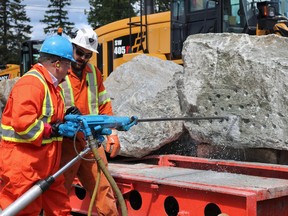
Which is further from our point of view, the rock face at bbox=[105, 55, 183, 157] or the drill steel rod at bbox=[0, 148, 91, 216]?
the rock face at bbox=[105, 55, 183, 157]

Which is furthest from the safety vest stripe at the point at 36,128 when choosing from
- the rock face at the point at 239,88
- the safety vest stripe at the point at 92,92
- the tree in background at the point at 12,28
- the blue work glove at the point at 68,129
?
the tree in background at the point at 12,28

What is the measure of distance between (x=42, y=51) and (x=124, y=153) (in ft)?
5.77

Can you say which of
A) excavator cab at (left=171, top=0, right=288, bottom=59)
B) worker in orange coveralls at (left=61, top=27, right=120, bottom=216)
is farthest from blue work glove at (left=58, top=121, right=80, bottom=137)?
excavator cab at (left=171, top=0, right=288, bottom=59)

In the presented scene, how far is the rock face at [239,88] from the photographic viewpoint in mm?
4051

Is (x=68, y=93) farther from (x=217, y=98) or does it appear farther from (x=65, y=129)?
(x=217, y=98)

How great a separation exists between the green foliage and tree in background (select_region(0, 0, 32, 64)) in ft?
18.7

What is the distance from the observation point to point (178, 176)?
13.4 feet

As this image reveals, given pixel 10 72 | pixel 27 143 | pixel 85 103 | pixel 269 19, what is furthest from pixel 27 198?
pixel 10 72

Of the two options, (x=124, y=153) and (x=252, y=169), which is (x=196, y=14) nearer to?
(x=124, y=153)

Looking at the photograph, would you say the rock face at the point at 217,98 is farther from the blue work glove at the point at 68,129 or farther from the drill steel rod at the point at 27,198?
the drill steel rod at the point at 27,198

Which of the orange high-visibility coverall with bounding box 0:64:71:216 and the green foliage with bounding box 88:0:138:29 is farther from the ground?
the green foliage with bounding box 88:0:138:29

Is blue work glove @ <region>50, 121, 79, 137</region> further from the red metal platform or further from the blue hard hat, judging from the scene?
the red metal platform

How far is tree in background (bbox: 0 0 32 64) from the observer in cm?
3686

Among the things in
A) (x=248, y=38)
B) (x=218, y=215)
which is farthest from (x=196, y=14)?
(x=218, y=215)
